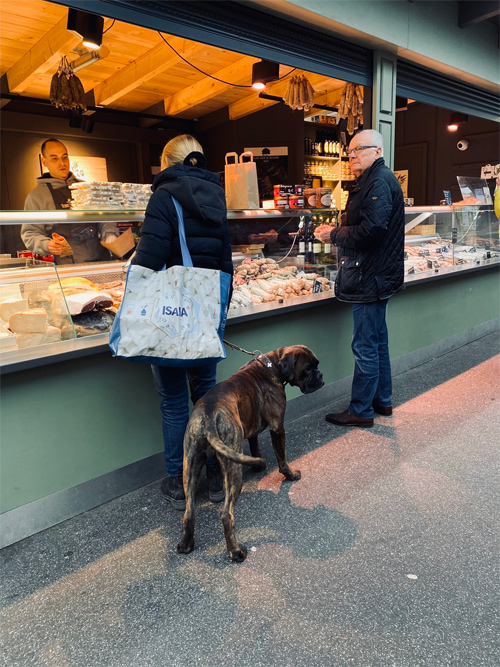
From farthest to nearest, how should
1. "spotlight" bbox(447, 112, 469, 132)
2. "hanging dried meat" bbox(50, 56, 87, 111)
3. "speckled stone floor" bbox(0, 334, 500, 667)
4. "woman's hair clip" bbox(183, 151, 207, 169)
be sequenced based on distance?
1. "spotlight" bbox(447, 112, 469, 132)
2. "hanging dried meat" bbox(50, 56, 87, 111)
3. "woman's hair clip" bbox(183, 151, 207, 169)
4. "speckled stone floor" bbox(0, 334, 500, 667)

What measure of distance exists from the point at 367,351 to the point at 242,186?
153cm

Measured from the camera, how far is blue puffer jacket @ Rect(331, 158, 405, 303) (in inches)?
130

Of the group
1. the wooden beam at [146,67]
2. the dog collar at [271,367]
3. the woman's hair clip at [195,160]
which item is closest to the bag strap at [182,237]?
the woman's hair clip at [195,160]

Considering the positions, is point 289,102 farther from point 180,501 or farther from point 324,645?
point 324,645

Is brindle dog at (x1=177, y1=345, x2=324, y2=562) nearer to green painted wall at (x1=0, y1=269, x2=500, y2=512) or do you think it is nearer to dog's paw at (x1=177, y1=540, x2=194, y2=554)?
dog's paw at (x1=177, y1=540, x2=194, y2=554)

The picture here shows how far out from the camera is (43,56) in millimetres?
5504

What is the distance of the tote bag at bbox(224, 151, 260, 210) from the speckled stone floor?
1.85m

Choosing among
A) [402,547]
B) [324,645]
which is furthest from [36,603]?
[402,547]

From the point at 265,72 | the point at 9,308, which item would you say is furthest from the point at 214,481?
the point at 265,72

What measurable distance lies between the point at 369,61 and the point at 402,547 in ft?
12.7

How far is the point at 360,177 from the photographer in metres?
3.48

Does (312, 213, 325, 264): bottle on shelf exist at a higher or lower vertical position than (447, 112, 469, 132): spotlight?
lower

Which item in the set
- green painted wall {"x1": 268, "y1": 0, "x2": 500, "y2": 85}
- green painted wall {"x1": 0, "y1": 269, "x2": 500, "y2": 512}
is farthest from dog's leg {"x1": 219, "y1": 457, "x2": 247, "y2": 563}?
green painted wall {"x1": 268, "y1": 0, "x2": 500, "y2": 85}

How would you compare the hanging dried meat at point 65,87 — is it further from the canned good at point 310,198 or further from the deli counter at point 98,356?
the canned good at point 310,198
